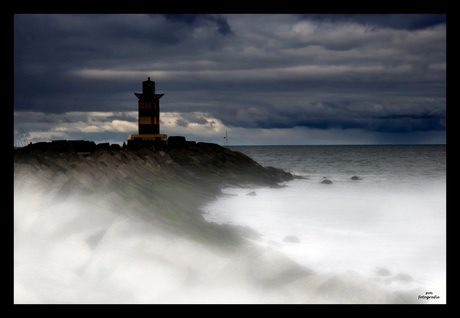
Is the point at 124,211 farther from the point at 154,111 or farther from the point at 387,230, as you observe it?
the point at 154,111

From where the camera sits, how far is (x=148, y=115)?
43.2m

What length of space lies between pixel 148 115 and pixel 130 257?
35709mm

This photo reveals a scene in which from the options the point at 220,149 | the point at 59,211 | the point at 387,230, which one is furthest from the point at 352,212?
the point at 220,149

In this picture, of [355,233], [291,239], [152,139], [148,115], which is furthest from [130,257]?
[148,115]

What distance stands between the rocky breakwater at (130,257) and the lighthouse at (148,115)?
95.7 ft

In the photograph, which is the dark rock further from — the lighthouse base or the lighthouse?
the lighthouse

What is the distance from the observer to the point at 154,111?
1709 inches

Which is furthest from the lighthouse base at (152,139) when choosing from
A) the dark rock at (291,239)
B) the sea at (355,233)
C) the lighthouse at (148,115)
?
the dark rock at (291,239)

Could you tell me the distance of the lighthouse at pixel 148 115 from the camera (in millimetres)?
43219

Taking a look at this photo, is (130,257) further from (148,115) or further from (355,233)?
(148,115)

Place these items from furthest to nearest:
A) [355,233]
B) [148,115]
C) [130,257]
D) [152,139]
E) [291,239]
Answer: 1. [148,115]
2. [152,139]
3. [355,233]
4. [291,239]
5. [130,257]

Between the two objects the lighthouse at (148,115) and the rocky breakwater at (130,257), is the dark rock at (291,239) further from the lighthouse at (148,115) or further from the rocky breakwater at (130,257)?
the lighthouse at (148,115)
